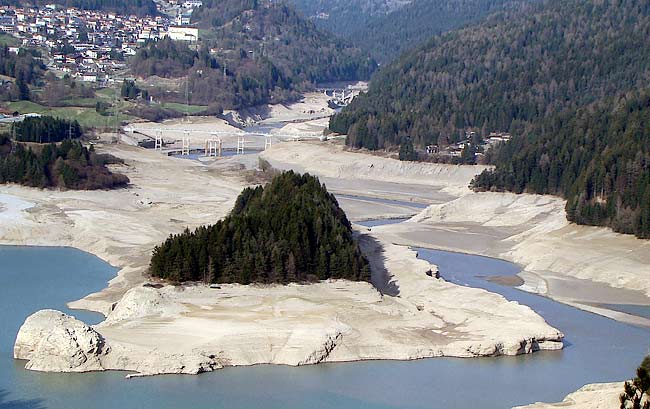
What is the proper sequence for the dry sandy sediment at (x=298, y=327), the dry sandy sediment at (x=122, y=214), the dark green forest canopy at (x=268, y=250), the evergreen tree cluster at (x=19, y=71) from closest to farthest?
1. the dry sandy sediment at (x=298, y=327)
2. the dark green forest canopy at (x=268, y=250)
3. the dry sandy sediment at (x=122, y=214)
4. the evergreen tree cluster at (x=19, y=71)

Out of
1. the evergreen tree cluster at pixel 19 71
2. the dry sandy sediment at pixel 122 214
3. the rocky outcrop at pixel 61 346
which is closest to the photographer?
the rocky outcrop at pixel 61 346

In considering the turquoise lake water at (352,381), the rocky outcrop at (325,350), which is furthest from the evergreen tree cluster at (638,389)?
the rocky outcrop at (325,350)

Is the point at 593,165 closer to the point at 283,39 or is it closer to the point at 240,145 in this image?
the point at 240,145

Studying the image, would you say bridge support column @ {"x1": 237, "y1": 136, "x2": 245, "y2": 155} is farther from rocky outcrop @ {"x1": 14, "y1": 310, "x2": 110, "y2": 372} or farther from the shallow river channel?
rocky outcrop @ {"x1": 14, "y1": 310, "x2": 110, "y2": 372}

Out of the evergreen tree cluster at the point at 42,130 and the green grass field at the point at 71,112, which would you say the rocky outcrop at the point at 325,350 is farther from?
the green grass field at the point at 71,112

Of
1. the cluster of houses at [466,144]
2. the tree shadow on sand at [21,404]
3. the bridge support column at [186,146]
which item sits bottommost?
the tree shadow on sand at [21,404]

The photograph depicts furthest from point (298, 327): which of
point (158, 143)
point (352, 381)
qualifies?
point (158, 143)

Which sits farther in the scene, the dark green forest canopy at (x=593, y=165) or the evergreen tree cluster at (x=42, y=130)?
the evergreen tree cluster at (x=42, y=130)

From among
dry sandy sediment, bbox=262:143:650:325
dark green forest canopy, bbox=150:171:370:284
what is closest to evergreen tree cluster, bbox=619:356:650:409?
dark green forest canopy, bbox=150:171:370:284

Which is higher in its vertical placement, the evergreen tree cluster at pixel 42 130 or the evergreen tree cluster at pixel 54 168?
the evergreen tree cluster at pixel 42 130
